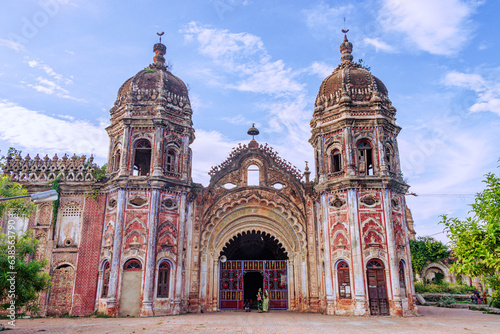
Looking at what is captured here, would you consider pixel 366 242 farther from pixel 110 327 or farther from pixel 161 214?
pixel 110 327

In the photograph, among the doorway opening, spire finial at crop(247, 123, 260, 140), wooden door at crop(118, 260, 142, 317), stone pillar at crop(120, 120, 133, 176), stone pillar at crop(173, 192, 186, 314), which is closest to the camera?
wooden door at crop(118, 260, 142, 317)

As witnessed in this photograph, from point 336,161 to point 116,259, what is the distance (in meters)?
13.9

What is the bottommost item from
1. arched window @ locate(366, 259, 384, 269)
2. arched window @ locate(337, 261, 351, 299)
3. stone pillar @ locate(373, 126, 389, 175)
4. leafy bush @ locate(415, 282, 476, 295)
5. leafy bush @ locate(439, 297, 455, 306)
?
leafy bush @ locate(439, 297, 455, 306)

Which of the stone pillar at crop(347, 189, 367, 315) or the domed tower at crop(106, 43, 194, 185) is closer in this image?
the stone pillar at crop(347, 189, 367, 315)

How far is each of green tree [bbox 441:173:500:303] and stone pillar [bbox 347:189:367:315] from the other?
28.2ft

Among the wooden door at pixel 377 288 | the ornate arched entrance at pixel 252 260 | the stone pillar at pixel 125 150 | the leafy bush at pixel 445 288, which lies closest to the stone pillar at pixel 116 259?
the stone pillar at pixel 125 150

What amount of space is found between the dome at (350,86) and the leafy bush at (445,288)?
854 inches

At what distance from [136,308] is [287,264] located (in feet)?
30.6

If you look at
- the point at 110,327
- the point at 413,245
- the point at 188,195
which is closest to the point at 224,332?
the point at 110,327

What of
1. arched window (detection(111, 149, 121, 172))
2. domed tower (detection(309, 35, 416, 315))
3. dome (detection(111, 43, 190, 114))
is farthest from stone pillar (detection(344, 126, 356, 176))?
arched window (detection(111, 149, 121, 172))

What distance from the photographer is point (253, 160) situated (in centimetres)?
2586

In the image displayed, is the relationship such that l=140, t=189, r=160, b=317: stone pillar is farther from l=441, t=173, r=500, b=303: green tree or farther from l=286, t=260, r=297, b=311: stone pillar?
l=441, t=173, r=500, b=303: green tree

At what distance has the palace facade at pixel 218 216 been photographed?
2061 cm

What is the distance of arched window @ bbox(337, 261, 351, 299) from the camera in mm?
20516
